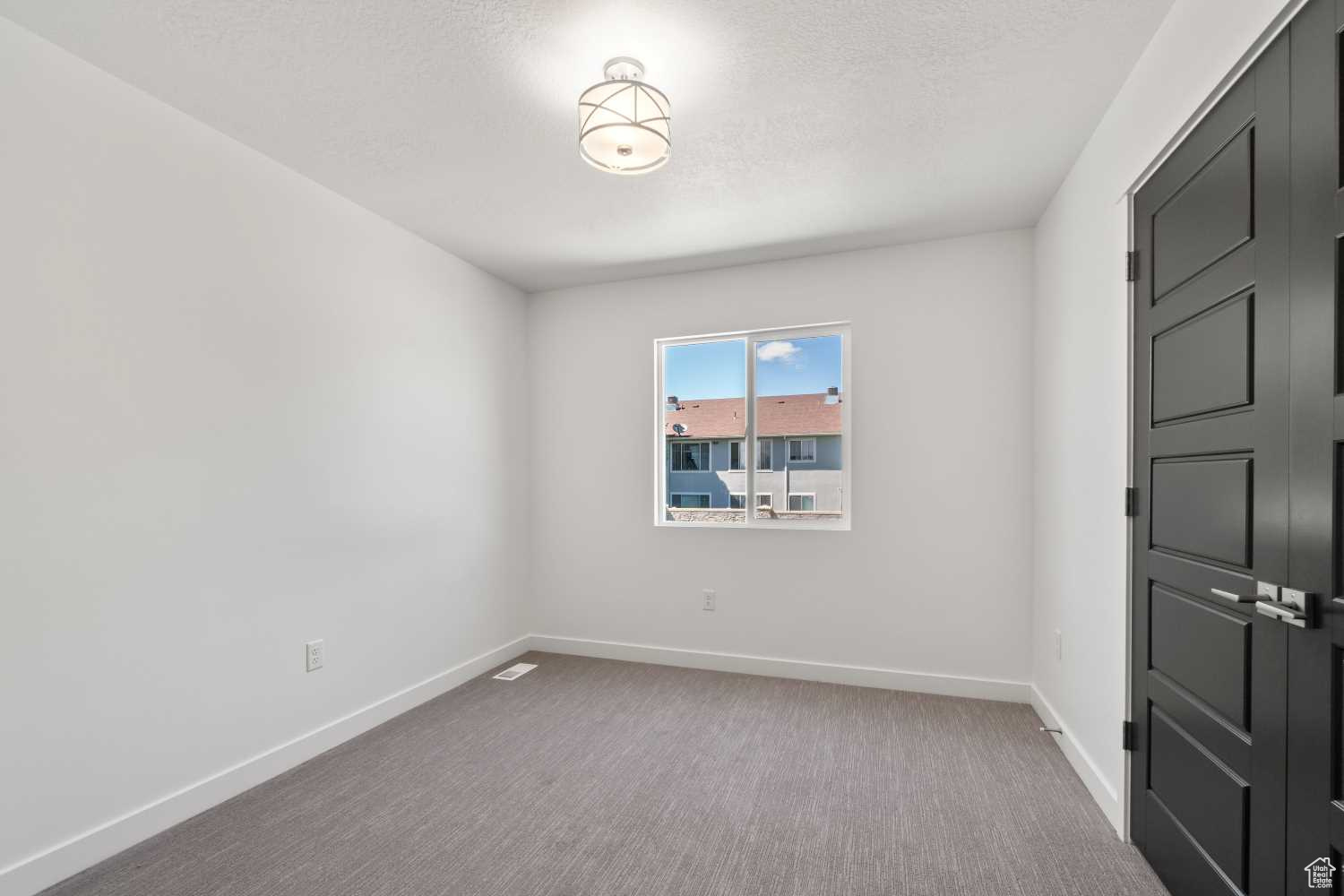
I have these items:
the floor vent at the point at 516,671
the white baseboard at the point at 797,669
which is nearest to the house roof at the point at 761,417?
the white baseboard at the point at 797,669

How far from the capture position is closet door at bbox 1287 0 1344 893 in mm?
1161

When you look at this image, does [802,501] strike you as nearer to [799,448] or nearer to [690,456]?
[799,448]

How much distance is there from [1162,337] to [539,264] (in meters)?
3.21

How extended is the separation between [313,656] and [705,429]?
8.28 feet

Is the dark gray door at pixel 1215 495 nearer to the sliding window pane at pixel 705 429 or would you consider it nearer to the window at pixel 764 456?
the window at pixel 764 456

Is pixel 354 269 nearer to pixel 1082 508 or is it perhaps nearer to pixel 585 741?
pixel 585 741

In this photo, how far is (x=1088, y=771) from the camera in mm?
2396

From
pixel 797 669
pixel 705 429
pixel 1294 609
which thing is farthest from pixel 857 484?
pixel 1294 609

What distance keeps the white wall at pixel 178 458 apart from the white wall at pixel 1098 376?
10.5 feet

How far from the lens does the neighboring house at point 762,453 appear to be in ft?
12.5

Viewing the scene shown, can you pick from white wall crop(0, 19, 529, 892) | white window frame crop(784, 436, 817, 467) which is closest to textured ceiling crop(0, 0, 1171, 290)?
white wall crop(0, 19, 529, 892)

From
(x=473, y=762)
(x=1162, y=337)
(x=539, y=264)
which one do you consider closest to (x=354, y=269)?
(x=539, y=264)

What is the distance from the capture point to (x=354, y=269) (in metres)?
3.04

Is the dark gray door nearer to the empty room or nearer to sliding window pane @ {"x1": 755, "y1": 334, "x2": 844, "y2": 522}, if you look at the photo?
the empty room
